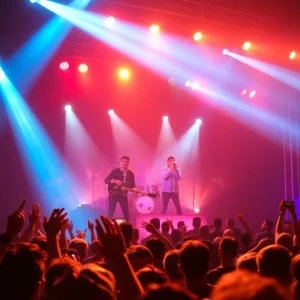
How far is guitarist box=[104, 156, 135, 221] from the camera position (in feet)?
41.1

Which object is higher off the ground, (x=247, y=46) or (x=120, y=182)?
(x=247, y=46)

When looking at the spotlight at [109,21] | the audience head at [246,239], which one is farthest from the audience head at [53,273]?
the spotlight at [109,21]

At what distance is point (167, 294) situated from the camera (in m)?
1.31

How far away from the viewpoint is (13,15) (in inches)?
534

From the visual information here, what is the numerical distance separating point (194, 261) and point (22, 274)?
1272mm

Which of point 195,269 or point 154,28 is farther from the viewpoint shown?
point 154,28

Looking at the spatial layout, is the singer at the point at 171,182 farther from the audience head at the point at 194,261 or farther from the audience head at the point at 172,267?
the audience head at the point at 194,261

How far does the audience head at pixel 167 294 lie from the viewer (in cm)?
130

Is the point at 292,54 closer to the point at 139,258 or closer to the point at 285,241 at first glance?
the point at 285,241

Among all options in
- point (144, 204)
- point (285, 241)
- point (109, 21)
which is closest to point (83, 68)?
point (109, 21)

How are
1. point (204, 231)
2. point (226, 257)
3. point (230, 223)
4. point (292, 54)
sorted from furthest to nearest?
point (292, 54), point (230, 223), point (204, 231), point (226, 257)

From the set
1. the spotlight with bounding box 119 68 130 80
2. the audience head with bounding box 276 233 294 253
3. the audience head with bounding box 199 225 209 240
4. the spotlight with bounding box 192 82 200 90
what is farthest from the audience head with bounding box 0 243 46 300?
the spotlight with bounding box 192 82 200 90

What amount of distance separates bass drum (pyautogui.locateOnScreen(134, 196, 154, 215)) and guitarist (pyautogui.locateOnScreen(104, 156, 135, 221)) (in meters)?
0.44

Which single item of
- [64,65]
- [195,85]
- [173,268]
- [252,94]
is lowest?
[173,268]
